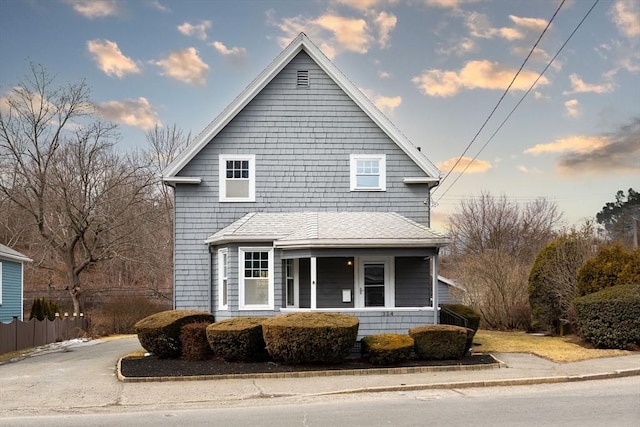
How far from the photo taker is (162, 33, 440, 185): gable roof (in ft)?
71.4

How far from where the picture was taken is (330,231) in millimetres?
19766

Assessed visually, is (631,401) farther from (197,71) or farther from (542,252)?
(197,71)

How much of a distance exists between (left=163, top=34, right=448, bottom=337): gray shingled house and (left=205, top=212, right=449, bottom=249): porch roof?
0.09m

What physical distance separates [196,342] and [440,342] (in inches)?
251

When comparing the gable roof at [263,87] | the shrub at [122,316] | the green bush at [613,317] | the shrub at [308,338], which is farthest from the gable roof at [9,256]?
the green bush at [613,317]

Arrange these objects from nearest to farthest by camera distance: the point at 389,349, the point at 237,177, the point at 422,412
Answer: the point at 422,412, the point at 389,349, the point at 237,177

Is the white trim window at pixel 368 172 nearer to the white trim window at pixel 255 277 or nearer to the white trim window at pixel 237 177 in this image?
the white trim window at pixel 237 177

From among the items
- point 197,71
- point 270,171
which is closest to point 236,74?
point 197,71

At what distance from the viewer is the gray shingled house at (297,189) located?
69.3 feet

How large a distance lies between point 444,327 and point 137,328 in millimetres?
8359

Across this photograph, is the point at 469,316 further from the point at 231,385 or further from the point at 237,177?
the point at 231,385

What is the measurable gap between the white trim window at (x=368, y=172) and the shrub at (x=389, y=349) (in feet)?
20.1

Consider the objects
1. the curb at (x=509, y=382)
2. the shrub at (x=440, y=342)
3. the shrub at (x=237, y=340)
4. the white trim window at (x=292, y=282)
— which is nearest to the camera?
the curb at (x=509, y=382)

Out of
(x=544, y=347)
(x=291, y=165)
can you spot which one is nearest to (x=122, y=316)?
(x=291, y=165)
